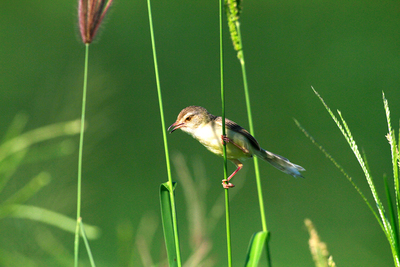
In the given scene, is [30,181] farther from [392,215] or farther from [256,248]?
[392,215]

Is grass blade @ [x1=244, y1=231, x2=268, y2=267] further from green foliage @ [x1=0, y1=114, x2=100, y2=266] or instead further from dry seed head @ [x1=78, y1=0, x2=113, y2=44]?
dry seed head @ [x1=78, y1=0, x2=113, y2=44]

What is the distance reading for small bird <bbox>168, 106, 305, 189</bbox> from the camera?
1519 mm

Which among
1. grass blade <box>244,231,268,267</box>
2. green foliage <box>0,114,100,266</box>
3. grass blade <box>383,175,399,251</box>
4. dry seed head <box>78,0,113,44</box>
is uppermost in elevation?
dry seed head <box>78,0,113,44</box>

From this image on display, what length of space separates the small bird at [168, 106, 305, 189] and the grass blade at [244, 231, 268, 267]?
0.64m

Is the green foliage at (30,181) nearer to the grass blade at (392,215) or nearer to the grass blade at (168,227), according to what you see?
the grass blade at (168,227)

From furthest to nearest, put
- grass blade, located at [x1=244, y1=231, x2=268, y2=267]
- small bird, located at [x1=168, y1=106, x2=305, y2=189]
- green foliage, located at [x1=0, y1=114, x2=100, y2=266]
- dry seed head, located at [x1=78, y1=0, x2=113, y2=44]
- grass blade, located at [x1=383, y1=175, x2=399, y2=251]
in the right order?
small bird, located at [x1=168, y1=106, x2=305, y2=189] → green foliage, located at [x1=0, y1=114, x2=100, y2=266] → dry seed head, located at [x1=78, y1=0, x2=113, y2=44] → grass blade, located at [x1=244, y1=231, x2=268, y2=267] → grass blade, located at [x1=383, y1=175, x2=399, y2=251]

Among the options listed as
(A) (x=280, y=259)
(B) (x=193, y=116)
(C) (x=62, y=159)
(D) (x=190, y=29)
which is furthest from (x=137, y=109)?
(B) (x=193, y=116)

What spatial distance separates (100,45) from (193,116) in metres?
4.24

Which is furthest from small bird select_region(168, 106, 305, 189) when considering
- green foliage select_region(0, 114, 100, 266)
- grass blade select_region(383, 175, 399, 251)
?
grass blade select_region(383, 175, 399, 251)

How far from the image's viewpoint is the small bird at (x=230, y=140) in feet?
4.98

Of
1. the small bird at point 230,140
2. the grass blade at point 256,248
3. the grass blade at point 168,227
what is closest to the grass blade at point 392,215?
the grass blade at point 256,248

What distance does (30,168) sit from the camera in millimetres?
2334

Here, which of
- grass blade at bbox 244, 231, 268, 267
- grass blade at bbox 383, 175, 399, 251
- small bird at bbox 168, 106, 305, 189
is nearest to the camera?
grass blade at bbox 383, 175, 399, 251

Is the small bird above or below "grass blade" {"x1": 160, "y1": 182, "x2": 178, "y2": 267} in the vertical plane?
above
